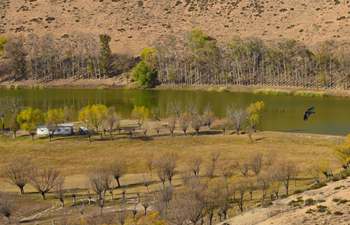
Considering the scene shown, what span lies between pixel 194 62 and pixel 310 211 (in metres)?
124

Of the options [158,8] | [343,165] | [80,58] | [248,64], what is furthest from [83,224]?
[158,8]

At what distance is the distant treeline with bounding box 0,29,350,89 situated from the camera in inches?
5891

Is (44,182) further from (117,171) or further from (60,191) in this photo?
(117,171)

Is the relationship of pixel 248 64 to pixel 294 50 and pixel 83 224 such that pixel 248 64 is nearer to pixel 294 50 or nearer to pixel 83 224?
pixel 294 50

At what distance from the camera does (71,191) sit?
6138cm

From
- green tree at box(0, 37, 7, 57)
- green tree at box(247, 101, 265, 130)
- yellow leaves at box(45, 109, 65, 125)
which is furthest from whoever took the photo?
green tree at box(0, 37, 7, 57)

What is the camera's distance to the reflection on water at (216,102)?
9919 cm

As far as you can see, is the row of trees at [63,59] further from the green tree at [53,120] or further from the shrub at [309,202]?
the shrub at [309,202]

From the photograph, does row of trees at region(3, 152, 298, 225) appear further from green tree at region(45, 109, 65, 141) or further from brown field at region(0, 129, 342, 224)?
green tree at region(45, 109, 65, 141)

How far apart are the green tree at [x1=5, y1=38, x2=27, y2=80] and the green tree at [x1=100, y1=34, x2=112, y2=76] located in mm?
23689

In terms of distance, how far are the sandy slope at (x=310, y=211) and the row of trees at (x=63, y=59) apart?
12391cm

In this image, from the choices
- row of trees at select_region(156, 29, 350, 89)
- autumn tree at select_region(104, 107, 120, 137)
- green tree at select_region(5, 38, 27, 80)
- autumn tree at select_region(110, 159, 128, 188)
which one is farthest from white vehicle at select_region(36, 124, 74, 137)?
green tree at select_region(5, 38, 27, 80)

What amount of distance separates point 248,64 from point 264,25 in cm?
3296

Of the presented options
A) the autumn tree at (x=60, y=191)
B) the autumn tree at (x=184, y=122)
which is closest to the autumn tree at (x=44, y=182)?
the autumn tree at (x=60, y=191)
